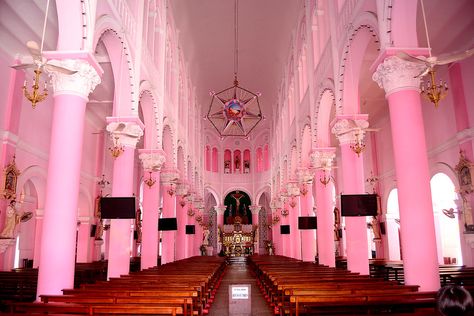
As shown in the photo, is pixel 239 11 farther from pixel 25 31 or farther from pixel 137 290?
pixel 137 290

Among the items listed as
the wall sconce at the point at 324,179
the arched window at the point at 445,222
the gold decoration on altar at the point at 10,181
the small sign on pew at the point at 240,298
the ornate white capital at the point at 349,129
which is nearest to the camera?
the small sign on pew at the point at 240,298

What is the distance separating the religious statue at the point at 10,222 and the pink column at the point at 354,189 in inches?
396

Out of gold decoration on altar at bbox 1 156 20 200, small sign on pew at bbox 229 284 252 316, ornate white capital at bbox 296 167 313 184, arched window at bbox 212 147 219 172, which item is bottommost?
small sign on pew at bbox 229 284 252 316

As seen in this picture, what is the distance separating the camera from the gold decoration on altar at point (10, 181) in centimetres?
1233

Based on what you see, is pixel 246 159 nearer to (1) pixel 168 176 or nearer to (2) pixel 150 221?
(1) pixel 168 176

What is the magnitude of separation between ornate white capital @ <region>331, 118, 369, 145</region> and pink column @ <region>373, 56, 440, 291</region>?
2412 mm

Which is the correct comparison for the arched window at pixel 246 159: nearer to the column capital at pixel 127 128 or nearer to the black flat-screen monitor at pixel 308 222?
the black flat-screen monitor at pixel 308 222

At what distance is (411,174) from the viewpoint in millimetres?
7480

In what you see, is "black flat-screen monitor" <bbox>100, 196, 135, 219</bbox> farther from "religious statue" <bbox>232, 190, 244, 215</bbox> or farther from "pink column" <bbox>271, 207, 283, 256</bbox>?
"religious statue" <bbox>232, 190, 244, 215</bbox>

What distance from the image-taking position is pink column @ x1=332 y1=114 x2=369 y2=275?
1114 cm

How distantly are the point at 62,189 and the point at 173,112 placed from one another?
11239 mm

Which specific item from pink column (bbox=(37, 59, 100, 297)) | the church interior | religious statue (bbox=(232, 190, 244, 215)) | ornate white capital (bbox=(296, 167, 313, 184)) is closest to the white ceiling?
the church interior

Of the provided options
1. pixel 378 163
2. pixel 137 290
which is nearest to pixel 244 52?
pixel 378 163

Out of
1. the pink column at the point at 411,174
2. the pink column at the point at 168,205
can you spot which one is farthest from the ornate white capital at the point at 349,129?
the pink column at the point at 168,205
